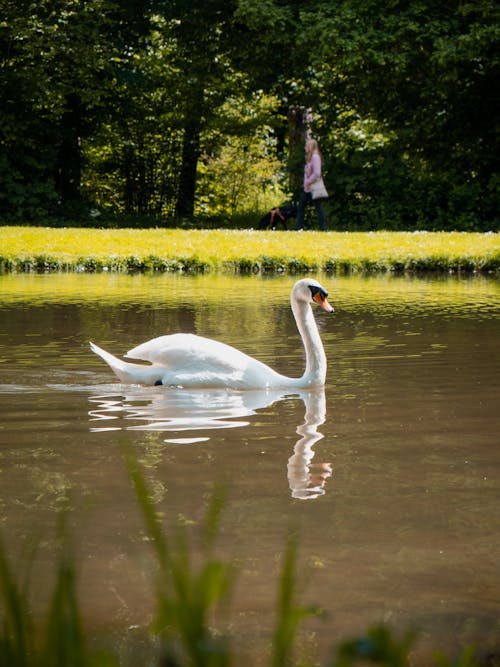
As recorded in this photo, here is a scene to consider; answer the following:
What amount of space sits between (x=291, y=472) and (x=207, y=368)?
8.11 ft

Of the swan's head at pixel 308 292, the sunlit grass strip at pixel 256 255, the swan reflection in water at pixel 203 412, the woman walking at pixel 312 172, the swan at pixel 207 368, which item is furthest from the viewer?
the woman walking at pixel 312 172

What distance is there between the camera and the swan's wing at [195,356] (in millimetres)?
7238

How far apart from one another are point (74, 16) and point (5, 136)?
3785mm

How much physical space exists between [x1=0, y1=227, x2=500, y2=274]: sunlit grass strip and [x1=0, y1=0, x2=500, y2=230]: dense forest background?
7422mm

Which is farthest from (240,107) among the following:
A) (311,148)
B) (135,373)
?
(135,373)

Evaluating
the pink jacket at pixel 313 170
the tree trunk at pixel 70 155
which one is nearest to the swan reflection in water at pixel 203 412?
the pink jacket at pixel 313 170

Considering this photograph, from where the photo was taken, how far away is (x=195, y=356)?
731 centimetres

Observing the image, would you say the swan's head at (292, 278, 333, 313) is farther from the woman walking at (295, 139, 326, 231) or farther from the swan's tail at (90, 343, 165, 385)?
the woman walking at (295, 139, 326, 231)

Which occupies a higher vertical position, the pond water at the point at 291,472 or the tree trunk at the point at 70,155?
the tree trunk at the point at 70,155

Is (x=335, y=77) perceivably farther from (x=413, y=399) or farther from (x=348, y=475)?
(x=348, y=475)

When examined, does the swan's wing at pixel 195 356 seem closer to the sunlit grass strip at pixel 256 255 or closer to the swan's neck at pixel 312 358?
the swan's neck at pixel 312 358

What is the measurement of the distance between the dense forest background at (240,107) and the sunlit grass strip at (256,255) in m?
7.42

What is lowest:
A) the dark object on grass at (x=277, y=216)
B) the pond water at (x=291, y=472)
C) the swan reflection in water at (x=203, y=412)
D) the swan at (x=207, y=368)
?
the swan reflection in water at (x=203, y=412)

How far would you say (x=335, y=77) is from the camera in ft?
99.8
